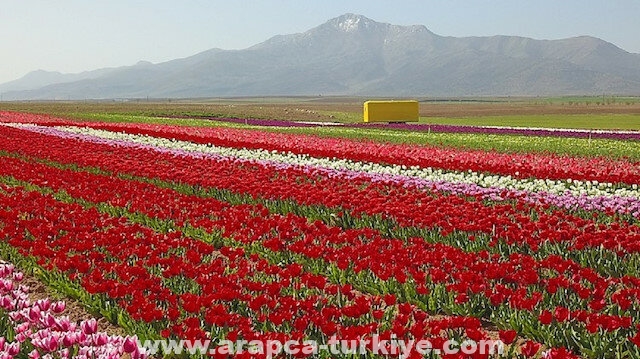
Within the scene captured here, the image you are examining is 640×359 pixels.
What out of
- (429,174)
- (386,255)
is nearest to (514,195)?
(429,174)

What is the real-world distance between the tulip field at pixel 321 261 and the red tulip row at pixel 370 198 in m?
0.05

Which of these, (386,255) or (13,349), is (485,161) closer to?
(386,255)

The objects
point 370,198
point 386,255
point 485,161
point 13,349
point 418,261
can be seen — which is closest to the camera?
point 13,349

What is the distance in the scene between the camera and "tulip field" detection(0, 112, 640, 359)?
5113 millimetres

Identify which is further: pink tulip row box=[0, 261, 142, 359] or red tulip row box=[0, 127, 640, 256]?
red tulip row box=[0, 127, 640, 256]

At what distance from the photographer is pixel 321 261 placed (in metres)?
7.72

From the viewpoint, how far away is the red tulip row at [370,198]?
8227 mm

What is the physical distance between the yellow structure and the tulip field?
132ft

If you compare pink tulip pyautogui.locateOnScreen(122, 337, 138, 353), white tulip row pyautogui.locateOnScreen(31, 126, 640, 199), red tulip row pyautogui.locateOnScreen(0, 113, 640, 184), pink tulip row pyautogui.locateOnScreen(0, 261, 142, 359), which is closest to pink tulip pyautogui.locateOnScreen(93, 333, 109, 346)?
pink tulip row pyautogui.locateOnScreen(0, 261, 142, 359)

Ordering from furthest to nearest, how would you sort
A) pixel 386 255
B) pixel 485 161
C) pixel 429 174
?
1. pixel 485 161
2. pixel 429 174
3. pixel 386 255

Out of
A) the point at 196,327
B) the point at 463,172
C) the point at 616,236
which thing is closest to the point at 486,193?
the point at 463,172

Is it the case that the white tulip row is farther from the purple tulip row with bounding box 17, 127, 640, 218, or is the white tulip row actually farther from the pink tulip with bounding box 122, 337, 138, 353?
the pink tulip with bounding box 122, 337, 138, 353

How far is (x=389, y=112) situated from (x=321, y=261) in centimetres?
4928

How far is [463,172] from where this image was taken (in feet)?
52.9
